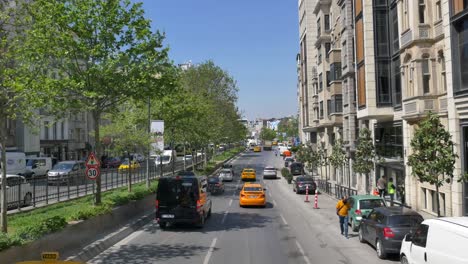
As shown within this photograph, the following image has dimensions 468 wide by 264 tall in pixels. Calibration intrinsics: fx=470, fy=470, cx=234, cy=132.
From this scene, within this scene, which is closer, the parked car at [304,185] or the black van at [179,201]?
the black van at [179,201]

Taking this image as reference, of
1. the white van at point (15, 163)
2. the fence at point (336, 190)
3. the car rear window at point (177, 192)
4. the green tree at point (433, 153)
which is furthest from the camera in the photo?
the white van at point (15, 163)

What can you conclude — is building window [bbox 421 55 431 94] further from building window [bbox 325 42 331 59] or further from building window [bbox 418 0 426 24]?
building window [bbox 325 42 331 59]

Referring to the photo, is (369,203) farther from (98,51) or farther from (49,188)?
(49,188)

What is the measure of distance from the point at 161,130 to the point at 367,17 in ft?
Result: 51.8

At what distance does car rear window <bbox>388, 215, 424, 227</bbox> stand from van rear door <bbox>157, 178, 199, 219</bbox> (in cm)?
820

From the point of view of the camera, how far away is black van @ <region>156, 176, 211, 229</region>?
1933cm

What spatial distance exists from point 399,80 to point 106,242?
2014cm

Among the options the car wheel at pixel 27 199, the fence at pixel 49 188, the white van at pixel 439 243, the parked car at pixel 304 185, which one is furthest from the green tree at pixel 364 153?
the car wheel at pixel 27 199

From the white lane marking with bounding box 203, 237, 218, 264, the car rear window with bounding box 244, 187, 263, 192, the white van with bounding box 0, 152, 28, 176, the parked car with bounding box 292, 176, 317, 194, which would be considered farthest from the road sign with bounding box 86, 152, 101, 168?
the parked car with bounding box 292, 176, 317, 194

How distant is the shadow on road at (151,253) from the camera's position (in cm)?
1350

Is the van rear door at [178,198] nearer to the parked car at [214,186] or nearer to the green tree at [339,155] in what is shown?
the green tree at [339,155]

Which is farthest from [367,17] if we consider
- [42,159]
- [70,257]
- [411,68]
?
[42,159]

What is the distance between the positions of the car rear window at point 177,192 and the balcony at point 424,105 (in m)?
11.6

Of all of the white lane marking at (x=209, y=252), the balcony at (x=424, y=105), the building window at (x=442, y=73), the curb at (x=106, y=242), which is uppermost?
the building window at (x=442, y=73)
